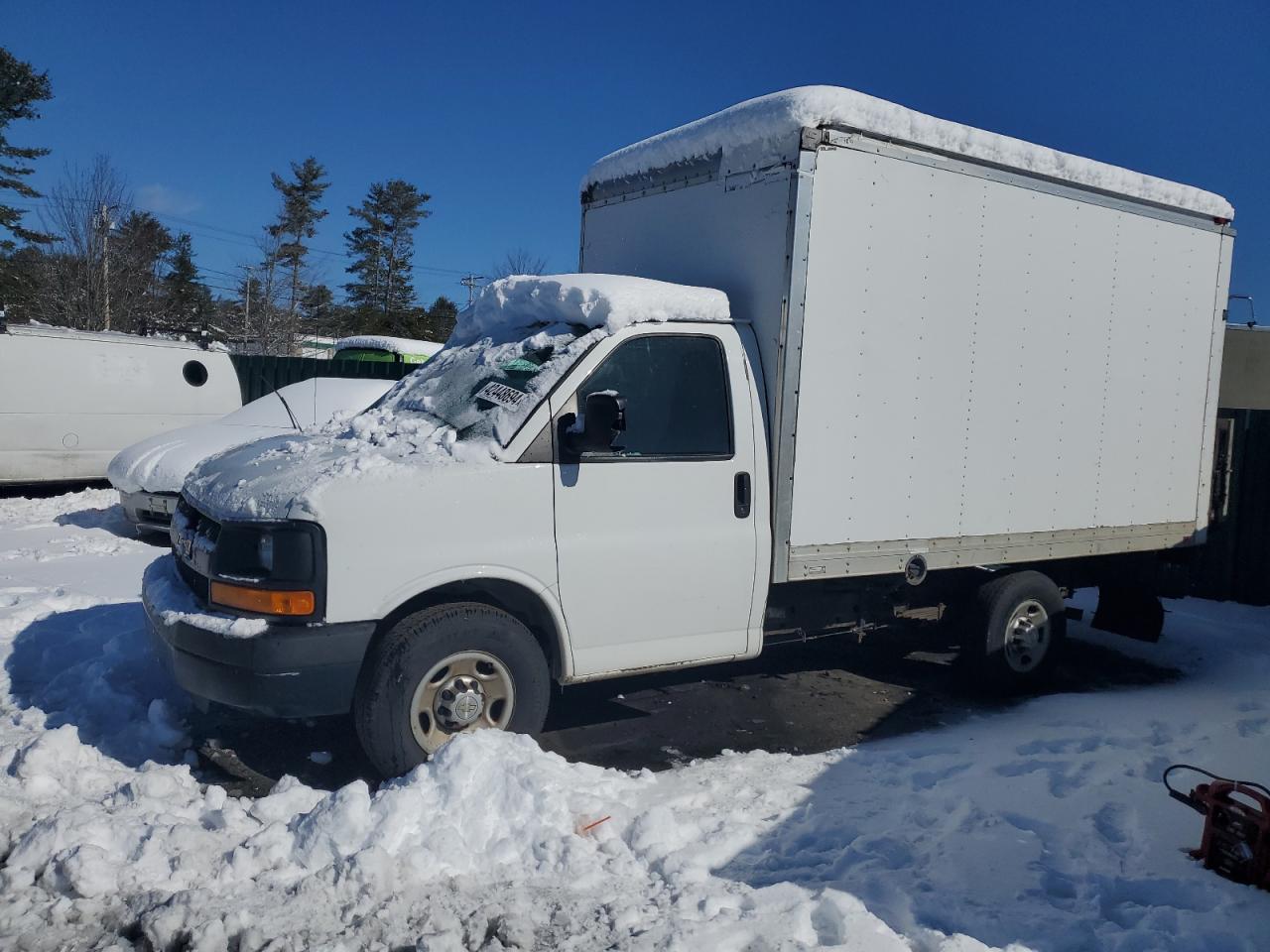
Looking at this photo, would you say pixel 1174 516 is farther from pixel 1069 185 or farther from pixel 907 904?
pixel 907 904

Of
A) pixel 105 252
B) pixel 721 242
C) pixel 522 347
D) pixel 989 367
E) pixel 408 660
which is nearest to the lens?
pixel 408 660

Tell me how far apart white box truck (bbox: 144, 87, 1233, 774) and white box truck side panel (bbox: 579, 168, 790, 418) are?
0.06 ft

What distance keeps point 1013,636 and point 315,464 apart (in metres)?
4.51

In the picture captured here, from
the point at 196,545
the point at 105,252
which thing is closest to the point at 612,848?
the point at 196,545

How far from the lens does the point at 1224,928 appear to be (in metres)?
3.45

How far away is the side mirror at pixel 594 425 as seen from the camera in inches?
173

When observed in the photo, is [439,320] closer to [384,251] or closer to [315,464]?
[384,251]

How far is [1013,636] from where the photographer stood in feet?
20.9

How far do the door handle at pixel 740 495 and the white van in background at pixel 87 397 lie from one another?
9890mm

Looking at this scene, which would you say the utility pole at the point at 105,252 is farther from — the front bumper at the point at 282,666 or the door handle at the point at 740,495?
the door handle at the point at 740,495

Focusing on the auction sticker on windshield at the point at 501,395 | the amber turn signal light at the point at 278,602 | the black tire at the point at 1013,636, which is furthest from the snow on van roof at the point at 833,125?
the amber turn signal light at the point at 278,602

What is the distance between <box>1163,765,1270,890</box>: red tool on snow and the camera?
12.0ft

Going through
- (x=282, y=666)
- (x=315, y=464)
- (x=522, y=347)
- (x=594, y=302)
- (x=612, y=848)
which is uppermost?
(x=594, y=302)

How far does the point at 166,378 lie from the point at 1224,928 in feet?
41.3
